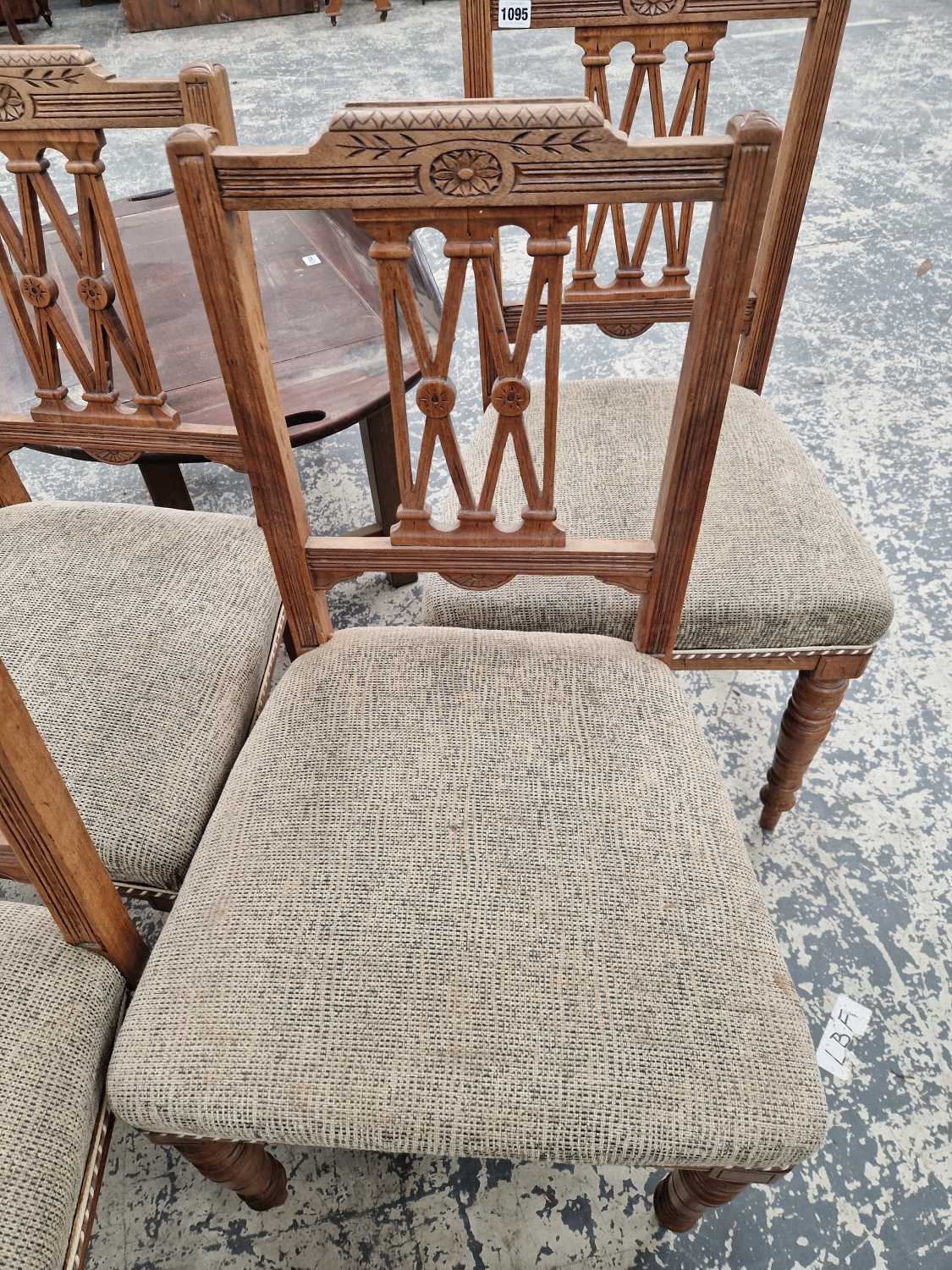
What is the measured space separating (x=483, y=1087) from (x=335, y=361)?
1088mm

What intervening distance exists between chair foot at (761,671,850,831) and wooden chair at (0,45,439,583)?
29.4 inches

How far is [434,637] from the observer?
37.4 inches

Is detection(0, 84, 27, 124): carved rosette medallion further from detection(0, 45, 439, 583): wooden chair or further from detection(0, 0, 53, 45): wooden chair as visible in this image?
detection(0, 0, 53, 45): wooden chair

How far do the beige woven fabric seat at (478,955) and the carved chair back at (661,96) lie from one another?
0.60m

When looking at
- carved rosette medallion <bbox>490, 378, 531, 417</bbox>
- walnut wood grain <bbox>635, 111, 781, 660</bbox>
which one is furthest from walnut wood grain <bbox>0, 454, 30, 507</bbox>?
walnut wood grain <bbox>635, 111, 781, 660</bbox>

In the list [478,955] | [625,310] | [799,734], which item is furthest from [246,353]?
[799,734]

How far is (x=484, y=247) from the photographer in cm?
68

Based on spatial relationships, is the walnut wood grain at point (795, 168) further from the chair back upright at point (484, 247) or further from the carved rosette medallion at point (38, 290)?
the carved rosette medallion at point (38, 290)

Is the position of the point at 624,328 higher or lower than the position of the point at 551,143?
lower

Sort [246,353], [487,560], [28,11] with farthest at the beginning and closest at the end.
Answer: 1. [28,11]
2. [487,560]
3. [246,353]

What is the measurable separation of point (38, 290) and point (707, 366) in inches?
30.7

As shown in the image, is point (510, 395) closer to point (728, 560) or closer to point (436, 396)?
point (436, 396)

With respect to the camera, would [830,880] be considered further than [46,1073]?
Yes

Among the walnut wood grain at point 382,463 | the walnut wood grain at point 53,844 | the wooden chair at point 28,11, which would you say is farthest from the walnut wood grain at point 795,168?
the wooden chair at point 28,11
